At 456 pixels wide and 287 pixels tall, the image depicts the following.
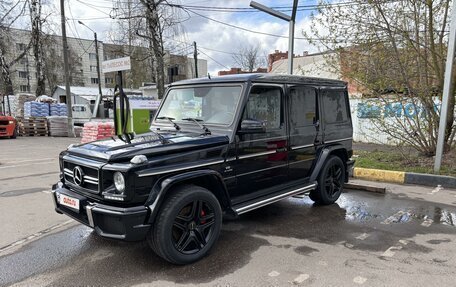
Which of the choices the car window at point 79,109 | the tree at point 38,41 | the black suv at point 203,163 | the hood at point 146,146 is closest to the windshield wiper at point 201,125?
the black suv at point 203,163

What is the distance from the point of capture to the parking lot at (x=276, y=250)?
10.9ft

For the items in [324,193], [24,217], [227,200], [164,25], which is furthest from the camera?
[164,25]

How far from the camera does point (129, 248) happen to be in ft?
13.2

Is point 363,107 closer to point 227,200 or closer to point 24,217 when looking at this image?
point 227,200

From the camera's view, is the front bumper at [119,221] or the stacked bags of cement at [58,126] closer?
the front bumper at [119,221]

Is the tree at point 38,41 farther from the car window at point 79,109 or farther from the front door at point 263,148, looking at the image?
the front door at point 263,148

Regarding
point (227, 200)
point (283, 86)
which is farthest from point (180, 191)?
point (283, 86)

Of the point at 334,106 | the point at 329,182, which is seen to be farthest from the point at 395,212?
the point at 334,106

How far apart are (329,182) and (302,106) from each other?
1476 mm

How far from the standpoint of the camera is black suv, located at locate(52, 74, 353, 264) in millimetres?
3262

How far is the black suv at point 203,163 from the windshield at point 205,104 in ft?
0.05

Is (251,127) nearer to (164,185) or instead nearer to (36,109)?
(164,185)

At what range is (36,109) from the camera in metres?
20.3

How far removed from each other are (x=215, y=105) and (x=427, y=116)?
21.0 ft
